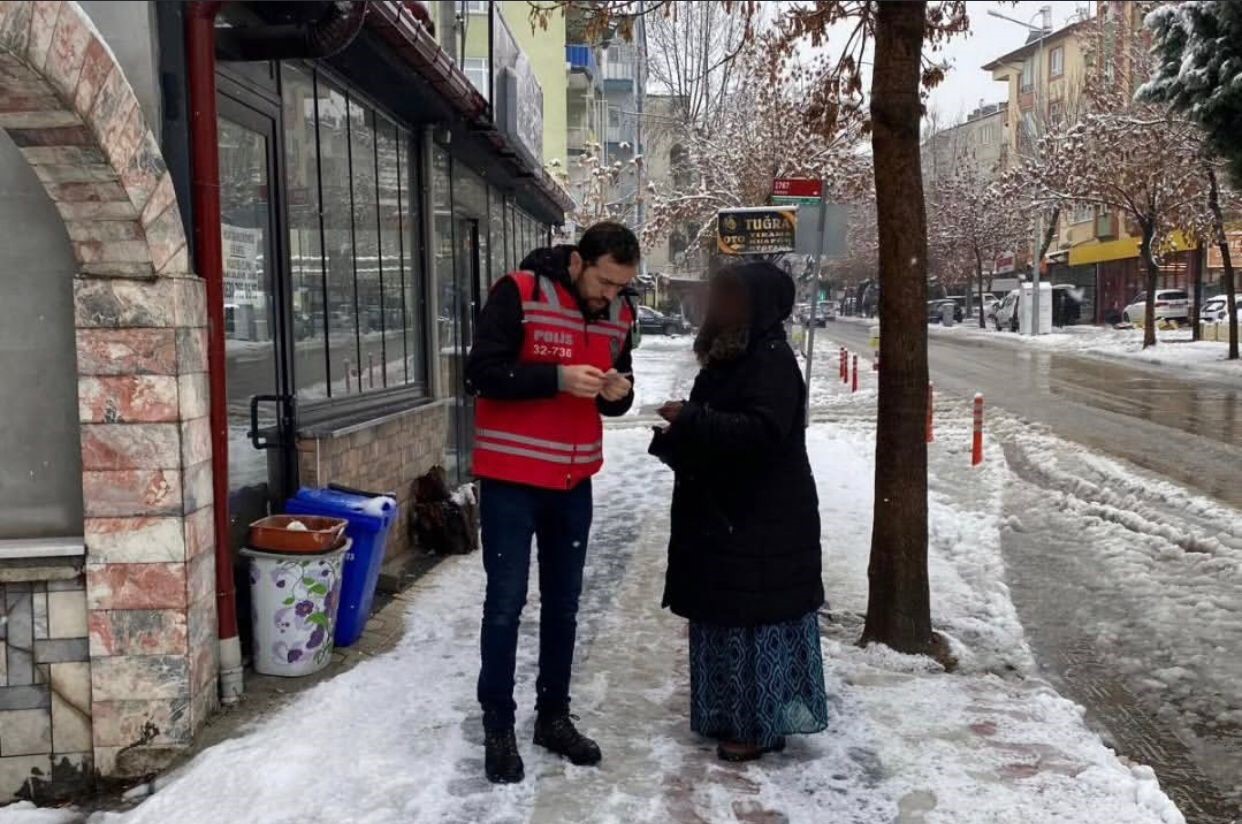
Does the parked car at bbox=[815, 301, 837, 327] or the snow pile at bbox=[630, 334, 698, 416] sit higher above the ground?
the parked car at bbox=[815, 301, 837, 327]

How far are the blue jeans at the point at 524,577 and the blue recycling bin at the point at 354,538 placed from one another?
153 centimetres

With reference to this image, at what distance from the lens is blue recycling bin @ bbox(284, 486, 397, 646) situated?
5199 millimetres

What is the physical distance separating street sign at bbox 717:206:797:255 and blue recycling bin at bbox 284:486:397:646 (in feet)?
28.6

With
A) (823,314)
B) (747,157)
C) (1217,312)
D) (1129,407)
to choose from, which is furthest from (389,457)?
(823,314)

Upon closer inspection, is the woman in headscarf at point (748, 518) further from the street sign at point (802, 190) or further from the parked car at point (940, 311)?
the parked car at point (940, 311)

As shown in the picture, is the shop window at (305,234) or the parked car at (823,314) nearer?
the shop window at (305,234)

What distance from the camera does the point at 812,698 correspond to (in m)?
4.05

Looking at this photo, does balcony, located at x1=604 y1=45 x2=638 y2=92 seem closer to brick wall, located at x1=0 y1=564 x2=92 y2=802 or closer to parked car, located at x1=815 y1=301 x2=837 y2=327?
parked car, located at x1=815 y1=301 x2=837 y2=327

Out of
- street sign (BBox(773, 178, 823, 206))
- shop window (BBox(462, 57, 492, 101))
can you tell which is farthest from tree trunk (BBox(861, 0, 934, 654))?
street sign (BBox(773, 178, 823, 206))

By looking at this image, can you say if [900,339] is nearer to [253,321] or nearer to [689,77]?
[253,321]

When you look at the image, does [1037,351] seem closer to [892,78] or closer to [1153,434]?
[1153,434]

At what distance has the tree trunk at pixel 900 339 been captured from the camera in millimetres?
5195

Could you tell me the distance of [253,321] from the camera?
18.1ft

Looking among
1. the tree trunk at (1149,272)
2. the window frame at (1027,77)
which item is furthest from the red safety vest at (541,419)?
the window frame at (1027,77)
